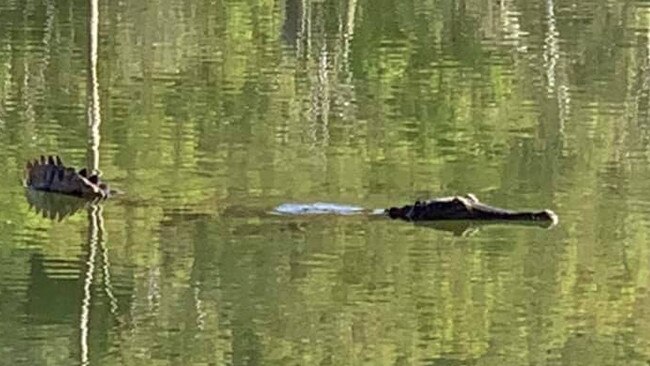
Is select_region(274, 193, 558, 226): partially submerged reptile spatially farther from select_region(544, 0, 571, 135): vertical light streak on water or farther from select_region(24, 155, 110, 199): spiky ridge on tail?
select_region(544, 0, 571, 135): vertical light streak on water

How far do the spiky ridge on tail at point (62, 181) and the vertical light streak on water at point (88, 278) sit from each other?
187 millimetres

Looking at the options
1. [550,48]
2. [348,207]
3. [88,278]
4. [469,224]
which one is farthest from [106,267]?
[550,48]

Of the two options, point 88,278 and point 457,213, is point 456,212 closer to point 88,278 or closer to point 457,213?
point 457,213

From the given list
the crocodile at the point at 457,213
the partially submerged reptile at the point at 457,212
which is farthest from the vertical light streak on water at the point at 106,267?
the crocodile at the point at 457,213

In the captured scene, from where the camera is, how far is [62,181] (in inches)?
634

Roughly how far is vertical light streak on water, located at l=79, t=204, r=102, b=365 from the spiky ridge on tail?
19 cm

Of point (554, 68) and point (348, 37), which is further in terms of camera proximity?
point (348, 37)

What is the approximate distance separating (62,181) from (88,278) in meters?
2.44

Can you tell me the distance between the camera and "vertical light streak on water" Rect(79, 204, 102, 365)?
12141mm

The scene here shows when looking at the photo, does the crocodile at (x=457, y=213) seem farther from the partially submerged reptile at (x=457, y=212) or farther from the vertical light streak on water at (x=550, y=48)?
the vertical light streak on water at (x=550, y=48)

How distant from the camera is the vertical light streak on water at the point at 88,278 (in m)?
12.1

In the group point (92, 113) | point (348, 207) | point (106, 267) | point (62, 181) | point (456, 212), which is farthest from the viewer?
point (92, 113)

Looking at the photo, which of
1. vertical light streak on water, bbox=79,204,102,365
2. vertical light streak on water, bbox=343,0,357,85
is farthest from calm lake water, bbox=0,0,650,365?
vertical light streak on water, bbox=343,0,357,85

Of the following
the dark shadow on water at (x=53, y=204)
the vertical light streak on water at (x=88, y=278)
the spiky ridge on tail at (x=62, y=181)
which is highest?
the spiky ridge on tail at (x=62, y=181)
